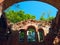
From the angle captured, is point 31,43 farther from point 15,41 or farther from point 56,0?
point 56,0

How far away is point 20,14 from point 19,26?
10.8 meters

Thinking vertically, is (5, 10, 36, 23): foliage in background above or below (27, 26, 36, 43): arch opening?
above

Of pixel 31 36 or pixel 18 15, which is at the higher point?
pixel 18 15

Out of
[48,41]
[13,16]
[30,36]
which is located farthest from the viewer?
[13,16]

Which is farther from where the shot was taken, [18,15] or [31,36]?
[18,15]

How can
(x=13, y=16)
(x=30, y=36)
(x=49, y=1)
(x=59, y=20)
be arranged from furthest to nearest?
(x=13, y=16) → (x=30, y=36) → (x=59, y=20) → (x=49, y=1)

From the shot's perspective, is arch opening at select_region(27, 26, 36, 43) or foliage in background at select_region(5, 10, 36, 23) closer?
arch opening at select_region(27, 26, 36, 43)

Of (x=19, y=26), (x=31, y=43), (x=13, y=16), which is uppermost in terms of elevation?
(x=13, y=16)

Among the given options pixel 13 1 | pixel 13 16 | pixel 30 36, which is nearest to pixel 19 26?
pixel 30 36

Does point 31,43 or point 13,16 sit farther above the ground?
point 13,16

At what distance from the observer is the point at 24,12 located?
3669 centimetres

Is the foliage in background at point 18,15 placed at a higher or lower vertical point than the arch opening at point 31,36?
higher

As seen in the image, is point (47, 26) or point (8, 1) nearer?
point (8, 1)

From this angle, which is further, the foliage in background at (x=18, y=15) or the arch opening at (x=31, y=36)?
the foliage in background at (x=18, y=15)
